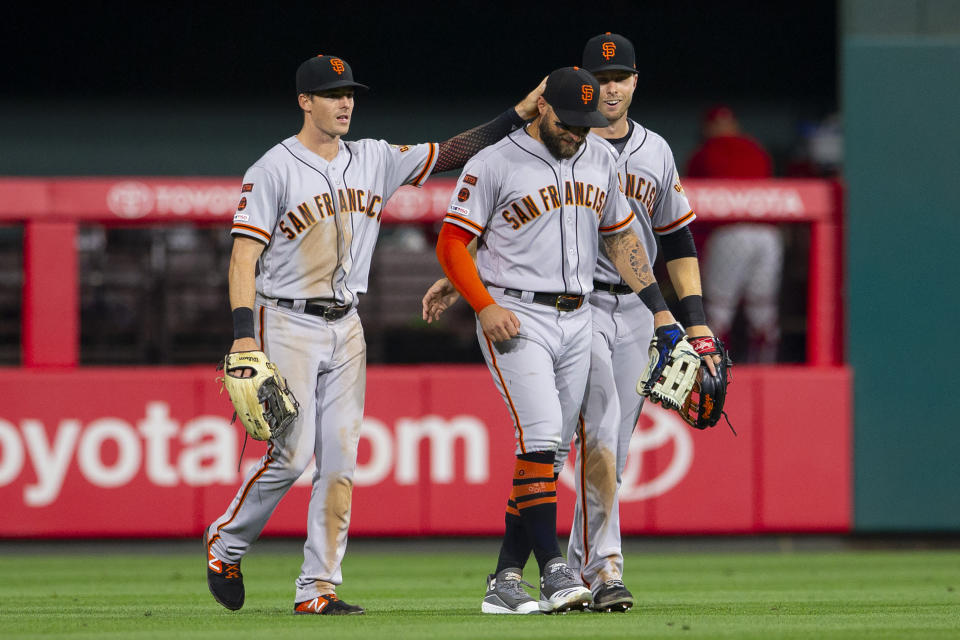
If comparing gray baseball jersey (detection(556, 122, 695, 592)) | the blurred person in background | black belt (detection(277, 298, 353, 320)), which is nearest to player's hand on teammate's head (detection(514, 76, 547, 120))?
gray baseball jersey (detection(556, 122, 695, 592))

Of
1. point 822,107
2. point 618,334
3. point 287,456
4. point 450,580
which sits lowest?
point 450,580

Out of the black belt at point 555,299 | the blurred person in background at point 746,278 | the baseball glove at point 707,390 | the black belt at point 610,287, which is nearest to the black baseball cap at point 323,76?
the black belt at point 555,299

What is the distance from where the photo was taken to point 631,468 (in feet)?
28.5

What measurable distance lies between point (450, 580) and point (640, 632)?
271 cm

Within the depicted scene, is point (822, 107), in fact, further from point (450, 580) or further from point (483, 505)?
point (450, 580)

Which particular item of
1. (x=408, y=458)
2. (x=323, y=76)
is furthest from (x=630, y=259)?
(x=408, y=458)

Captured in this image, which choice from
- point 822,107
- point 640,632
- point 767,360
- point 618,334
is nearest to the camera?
point 640,632

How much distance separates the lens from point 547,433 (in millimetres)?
5125

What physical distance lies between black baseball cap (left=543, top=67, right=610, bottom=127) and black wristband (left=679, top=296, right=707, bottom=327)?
0.79m

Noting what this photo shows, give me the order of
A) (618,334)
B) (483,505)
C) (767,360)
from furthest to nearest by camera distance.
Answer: (767,360)
(483,505)
(618,334)

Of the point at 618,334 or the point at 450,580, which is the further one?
the point at 450,580

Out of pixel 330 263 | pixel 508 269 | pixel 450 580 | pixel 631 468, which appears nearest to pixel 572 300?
pixel 508 269

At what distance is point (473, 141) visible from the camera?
216 inches

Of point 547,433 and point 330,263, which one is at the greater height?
point 330,263
